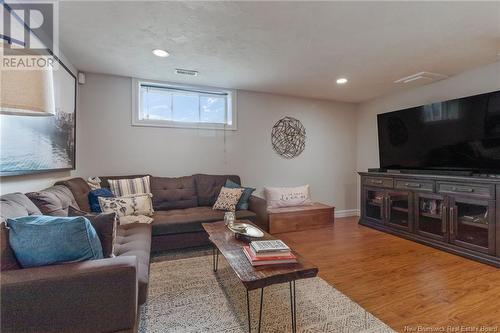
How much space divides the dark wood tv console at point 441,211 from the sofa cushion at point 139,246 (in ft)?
11.1

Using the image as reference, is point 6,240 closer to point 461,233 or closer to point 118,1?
point 118,1

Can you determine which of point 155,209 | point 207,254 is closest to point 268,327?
point 207,254

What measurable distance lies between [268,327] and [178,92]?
3.37 m

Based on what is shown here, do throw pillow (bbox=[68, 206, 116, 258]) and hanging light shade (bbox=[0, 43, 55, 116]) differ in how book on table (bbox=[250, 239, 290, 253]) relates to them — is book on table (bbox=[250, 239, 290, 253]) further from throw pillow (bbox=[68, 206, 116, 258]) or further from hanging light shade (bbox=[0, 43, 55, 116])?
hanging light shade (bbox=[0, 43, 55, 116])

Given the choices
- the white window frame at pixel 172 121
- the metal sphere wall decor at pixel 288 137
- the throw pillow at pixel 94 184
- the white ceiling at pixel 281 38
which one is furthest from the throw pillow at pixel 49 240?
the metal sphere wall decor at pixel 288 137

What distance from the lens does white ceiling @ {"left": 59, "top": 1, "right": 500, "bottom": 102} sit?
189 centimetres

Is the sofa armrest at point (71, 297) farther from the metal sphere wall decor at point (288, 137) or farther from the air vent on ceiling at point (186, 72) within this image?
the metal sphere wall decor at point (288, 137)

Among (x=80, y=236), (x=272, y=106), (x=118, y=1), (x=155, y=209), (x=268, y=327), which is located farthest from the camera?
(x=272, y=106)

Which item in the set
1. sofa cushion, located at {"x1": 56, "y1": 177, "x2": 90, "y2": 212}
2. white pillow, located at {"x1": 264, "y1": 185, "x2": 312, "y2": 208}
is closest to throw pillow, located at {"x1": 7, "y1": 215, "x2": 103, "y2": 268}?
sofa cushion, located at {"x1": 56, "y1": 177, "x2": 90, "y2": 212}

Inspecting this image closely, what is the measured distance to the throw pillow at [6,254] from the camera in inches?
44.5

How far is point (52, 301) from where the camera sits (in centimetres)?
108

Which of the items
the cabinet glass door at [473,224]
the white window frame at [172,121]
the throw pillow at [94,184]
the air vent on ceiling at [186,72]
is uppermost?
the air vent on ceiling at [186,72]

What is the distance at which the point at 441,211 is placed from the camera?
308cm

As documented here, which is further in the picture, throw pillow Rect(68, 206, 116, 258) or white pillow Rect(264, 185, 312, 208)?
white pillow Rect(264, 185, 312, 208)
